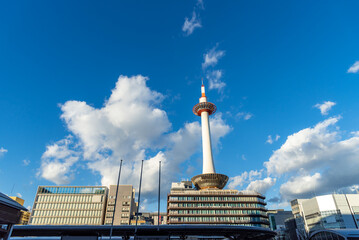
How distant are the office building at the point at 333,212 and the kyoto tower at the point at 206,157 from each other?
43.8m

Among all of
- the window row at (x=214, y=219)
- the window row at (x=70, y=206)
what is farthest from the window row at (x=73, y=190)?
the window row at (x=214, y=219)

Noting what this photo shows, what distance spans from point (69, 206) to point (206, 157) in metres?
69.2

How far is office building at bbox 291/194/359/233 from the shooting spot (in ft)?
317

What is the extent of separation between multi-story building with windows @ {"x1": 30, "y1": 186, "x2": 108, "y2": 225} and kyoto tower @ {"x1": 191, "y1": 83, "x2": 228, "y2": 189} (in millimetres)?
47489

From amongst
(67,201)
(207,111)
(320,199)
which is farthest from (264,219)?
(67,201)

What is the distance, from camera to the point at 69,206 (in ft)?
358

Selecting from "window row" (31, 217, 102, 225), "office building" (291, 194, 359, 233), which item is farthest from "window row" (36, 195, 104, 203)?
"office building" (291, 194, 359, 233)

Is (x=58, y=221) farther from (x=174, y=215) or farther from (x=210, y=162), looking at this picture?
(x=210, y=162)

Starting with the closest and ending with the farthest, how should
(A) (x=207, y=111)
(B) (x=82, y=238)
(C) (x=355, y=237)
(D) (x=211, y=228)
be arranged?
1. (B) (x=82, y=238)
2. (C) (x=355, y=237)
3. (D) (x=211, y=228)
4. (A) (x=207, y=111)

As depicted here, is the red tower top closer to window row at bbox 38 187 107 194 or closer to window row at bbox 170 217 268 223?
window row at bbox 170 217 268 223

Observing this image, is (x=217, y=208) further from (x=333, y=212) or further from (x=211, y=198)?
(x=333, y=212)

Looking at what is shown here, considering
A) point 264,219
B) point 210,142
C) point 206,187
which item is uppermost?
point 210,142

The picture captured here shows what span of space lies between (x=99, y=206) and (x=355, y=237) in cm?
9882

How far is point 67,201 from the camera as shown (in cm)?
11012
